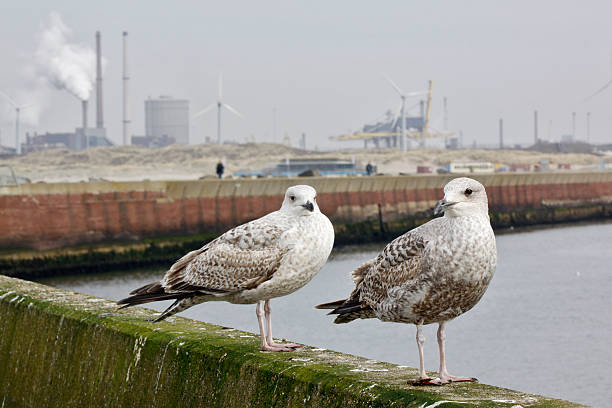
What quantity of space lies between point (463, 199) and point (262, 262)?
168 centimetres

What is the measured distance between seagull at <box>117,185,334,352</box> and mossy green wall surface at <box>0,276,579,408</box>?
0.34m

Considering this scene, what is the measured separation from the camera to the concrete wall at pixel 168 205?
1620 inches

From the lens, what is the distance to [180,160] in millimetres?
152500

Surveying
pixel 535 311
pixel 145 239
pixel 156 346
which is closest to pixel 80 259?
pixel 145 239

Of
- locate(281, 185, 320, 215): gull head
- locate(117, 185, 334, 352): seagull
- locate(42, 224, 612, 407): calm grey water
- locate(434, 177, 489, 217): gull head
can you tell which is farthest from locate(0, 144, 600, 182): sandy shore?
locate(434, 177, 489, 217): gull head

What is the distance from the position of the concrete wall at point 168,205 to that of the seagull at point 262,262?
116 ft

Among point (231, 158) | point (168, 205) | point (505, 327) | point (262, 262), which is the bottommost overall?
point (505, 327)

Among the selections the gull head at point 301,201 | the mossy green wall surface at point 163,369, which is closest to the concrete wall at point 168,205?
the mossy green wall surface at point 163,369

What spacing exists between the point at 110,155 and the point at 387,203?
105838 millimetres

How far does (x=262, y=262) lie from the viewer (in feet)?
20.2

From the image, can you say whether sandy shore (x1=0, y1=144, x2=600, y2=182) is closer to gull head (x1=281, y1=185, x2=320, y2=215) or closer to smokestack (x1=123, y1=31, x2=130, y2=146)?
smokestack (x1=123, y1=31, x2=130, y2=146)

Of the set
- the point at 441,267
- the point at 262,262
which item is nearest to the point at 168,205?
the point at 262,262

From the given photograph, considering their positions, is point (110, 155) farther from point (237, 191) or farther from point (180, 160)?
point (237, 191)

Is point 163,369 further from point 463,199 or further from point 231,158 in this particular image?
point 231,158
